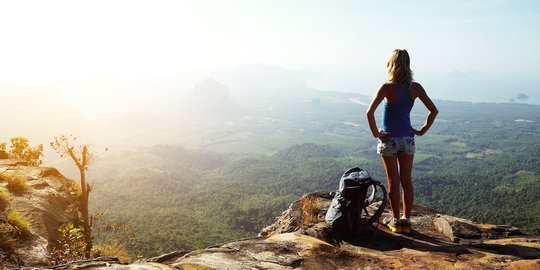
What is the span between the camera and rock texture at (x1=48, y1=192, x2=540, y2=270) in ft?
15.7

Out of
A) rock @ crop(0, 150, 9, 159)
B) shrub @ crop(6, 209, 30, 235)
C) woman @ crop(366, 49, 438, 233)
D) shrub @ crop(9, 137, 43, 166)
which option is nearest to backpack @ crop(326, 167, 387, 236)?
woman @ crop(366, 49, 438, 233)

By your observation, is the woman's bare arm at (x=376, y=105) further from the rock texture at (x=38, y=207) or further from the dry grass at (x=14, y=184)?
the dry grass at (x=14, y=184)


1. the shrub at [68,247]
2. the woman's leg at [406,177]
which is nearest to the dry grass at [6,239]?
the shrub at [68,247]

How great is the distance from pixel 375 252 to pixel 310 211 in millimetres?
2277

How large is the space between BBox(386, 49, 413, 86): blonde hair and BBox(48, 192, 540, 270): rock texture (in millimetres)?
2656

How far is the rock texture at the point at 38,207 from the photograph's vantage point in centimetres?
577

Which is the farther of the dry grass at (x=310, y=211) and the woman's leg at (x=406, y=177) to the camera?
the dry grass at (x=310, y=211)

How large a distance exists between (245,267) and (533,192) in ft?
387

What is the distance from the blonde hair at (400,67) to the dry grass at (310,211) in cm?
319

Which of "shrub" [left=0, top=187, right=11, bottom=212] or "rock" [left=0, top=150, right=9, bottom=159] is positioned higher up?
"rock" [left=0, top=150, right=9, bottom=159]

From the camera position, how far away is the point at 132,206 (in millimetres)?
90250

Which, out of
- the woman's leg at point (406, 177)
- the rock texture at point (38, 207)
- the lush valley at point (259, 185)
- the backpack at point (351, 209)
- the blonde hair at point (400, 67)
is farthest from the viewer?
the lush valley at point (259, 185)

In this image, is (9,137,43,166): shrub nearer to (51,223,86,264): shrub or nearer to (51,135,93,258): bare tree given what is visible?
(51,135,93,258): bare tree

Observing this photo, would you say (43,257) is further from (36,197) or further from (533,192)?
(533,192)
